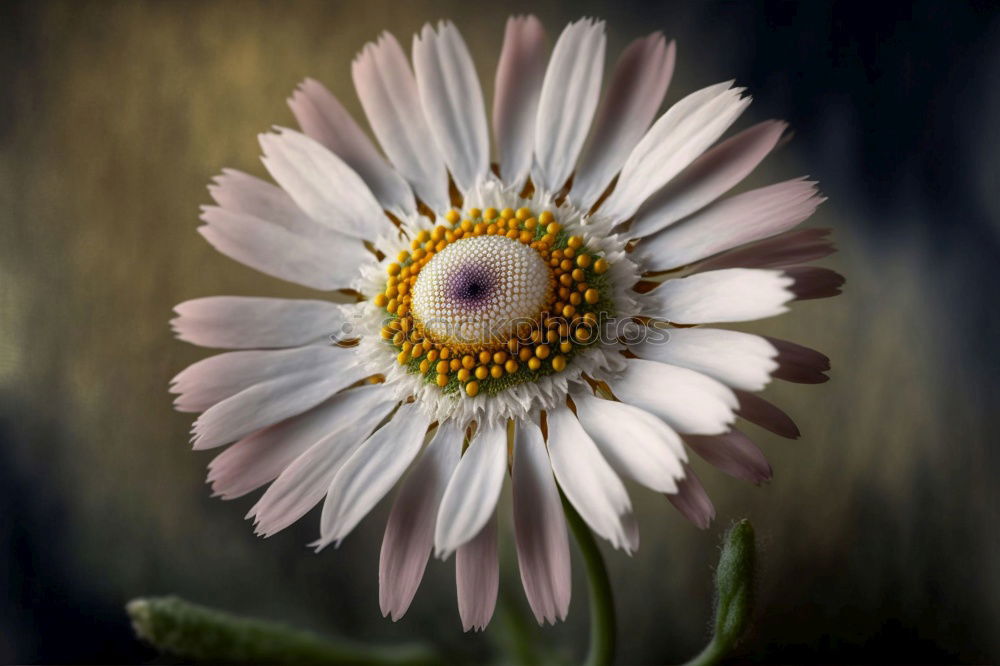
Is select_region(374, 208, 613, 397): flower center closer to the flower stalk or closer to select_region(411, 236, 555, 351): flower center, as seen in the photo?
select_region(411, 236, 555, 351): flower center

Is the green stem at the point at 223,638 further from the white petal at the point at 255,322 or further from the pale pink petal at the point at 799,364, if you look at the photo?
the pale pink petal at the point at 799,364

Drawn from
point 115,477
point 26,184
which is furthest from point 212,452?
point 26,184

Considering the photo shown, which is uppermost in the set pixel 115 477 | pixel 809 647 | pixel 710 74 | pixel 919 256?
pixel 710 74

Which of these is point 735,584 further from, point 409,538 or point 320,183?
point 320,183

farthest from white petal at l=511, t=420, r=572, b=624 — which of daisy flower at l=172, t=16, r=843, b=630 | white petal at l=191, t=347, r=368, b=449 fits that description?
white petal at l=191, t=347, r=368, b=449

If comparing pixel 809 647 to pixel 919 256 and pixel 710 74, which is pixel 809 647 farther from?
pixel 710 74

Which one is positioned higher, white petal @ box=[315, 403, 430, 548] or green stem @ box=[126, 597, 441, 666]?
white petal @ box=[315, 403, 430, 548]
